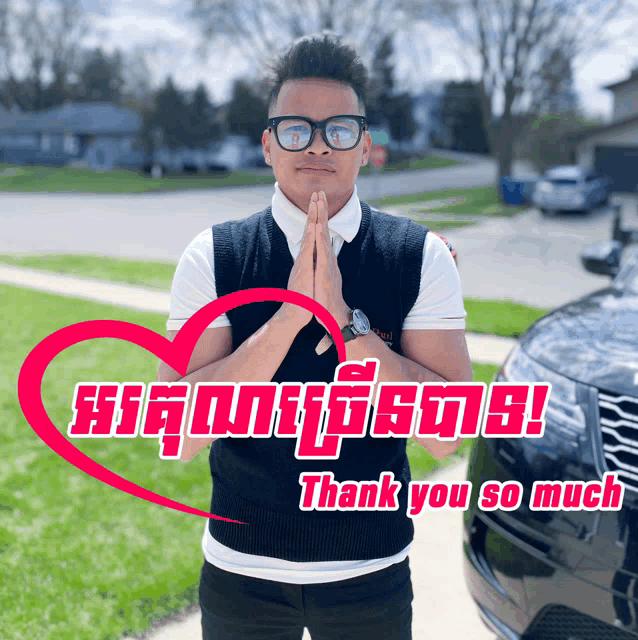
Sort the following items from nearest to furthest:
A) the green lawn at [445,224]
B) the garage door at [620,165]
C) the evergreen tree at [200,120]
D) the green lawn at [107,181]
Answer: the green lawn at [445,224] < the garage door at [620,165] < the green lawn at [107,181] < the evergreen tree at [200,120]

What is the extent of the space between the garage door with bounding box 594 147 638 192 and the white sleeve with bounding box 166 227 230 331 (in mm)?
31567

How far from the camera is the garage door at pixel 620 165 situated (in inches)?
1184

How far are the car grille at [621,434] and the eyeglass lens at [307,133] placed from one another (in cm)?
144

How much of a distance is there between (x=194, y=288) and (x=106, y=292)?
27.8ft

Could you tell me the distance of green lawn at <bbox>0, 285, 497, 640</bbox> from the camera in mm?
2957

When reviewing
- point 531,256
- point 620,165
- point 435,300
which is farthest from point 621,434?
point 620,165

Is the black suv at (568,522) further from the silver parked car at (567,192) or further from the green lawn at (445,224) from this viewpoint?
the silver parked car at (567,192)

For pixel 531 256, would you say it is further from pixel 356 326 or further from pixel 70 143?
pixel 70 143

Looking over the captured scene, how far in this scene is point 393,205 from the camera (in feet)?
84.7

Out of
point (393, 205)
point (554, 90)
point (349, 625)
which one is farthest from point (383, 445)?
point (554, 90)

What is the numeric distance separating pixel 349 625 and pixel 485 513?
106cm

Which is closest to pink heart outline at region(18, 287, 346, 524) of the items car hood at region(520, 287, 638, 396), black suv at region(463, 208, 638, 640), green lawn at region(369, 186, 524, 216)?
black suv at region(463, 208, 638, 640)

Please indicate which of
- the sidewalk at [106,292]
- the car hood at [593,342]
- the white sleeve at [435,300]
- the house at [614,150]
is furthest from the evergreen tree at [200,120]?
the white sleeve at [435,300]

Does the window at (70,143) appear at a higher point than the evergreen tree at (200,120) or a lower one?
lower
